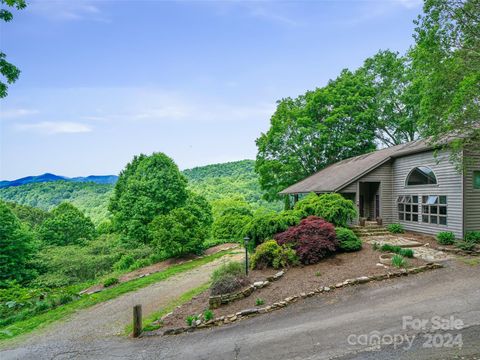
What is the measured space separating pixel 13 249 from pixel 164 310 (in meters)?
24.1

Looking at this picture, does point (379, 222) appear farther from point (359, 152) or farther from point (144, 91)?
point (144, 91)

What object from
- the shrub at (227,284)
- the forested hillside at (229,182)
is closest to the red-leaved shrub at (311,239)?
the shrub at (227,284)

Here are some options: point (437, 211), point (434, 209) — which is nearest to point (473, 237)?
point (437, 211)

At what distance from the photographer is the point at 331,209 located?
1296 cm

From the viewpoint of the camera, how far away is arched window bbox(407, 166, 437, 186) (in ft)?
46.0

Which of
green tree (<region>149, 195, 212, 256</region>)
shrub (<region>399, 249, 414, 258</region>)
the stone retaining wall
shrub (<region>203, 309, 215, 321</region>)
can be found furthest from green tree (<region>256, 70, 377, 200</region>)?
shrub (<region>203, 309, 215, 321</region>)

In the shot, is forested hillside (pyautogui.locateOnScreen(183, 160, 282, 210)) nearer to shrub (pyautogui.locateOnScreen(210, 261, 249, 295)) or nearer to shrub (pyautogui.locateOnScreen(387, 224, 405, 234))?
shrub (pyautogui.locateOnScreen(387, 224, 405, 234))

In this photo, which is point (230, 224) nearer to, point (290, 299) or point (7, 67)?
point (290, 299)

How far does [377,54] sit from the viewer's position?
29.7 metres

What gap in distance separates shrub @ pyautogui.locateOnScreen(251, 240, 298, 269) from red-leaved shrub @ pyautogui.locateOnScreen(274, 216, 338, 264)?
0.36 metres

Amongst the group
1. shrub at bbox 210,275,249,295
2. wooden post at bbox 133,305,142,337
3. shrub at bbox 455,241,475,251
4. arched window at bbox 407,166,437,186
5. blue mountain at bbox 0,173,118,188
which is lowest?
wooden post at bbox 133,305,142,337

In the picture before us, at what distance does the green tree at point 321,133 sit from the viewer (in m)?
27.6

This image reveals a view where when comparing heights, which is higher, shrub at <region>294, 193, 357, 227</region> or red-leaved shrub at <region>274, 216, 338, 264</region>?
shrub at <region>294, 193, 357, 227</region>

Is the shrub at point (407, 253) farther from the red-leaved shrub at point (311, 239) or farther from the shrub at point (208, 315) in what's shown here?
the shrub at point (208, 315)
